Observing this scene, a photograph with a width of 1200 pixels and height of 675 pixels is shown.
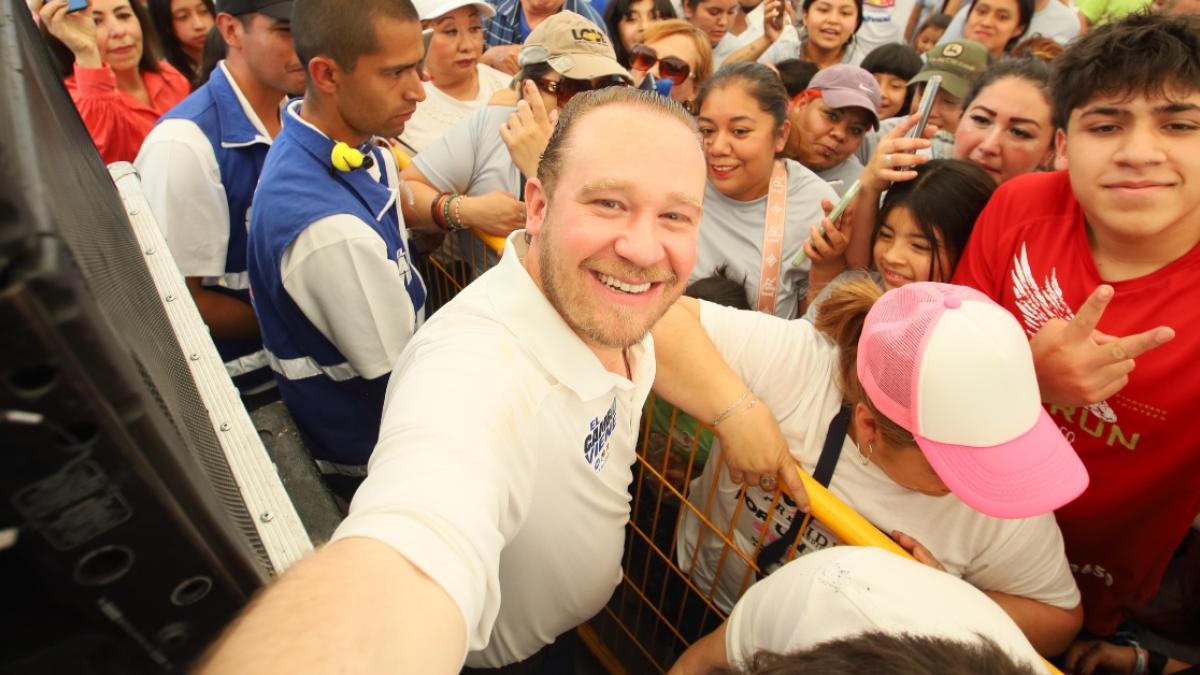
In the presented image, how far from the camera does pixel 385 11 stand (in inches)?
74.9

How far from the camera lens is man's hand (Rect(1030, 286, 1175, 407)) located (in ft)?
4.77

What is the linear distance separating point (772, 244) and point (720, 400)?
46.8 inches

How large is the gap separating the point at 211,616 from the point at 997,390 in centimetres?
142

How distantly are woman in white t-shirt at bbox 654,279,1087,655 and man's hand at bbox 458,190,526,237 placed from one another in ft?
2.59

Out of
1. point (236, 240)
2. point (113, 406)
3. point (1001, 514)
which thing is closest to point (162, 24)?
point (236, 240)

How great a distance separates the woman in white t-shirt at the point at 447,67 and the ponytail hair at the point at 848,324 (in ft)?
6.63

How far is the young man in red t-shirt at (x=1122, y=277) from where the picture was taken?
154cm

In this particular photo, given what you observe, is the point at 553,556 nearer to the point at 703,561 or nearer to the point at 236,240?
the point at 703,561

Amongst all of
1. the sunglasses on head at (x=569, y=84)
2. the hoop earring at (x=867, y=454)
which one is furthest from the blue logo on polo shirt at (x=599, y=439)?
the sunglasses on head at (x=569, y=84)

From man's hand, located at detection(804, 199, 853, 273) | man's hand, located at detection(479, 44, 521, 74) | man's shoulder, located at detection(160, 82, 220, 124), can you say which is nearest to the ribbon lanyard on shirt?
man's hand, located at detection(804, 199, 853, 273)

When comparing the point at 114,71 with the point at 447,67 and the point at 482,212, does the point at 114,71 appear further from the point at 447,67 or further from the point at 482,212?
the point at 482,212

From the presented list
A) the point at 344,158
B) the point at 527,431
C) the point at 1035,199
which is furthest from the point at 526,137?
the point at 1035,199

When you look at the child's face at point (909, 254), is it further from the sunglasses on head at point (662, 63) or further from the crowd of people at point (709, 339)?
the sunglasses on head at point (662, 63)

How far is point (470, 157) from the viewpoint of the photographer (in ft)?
8.68
